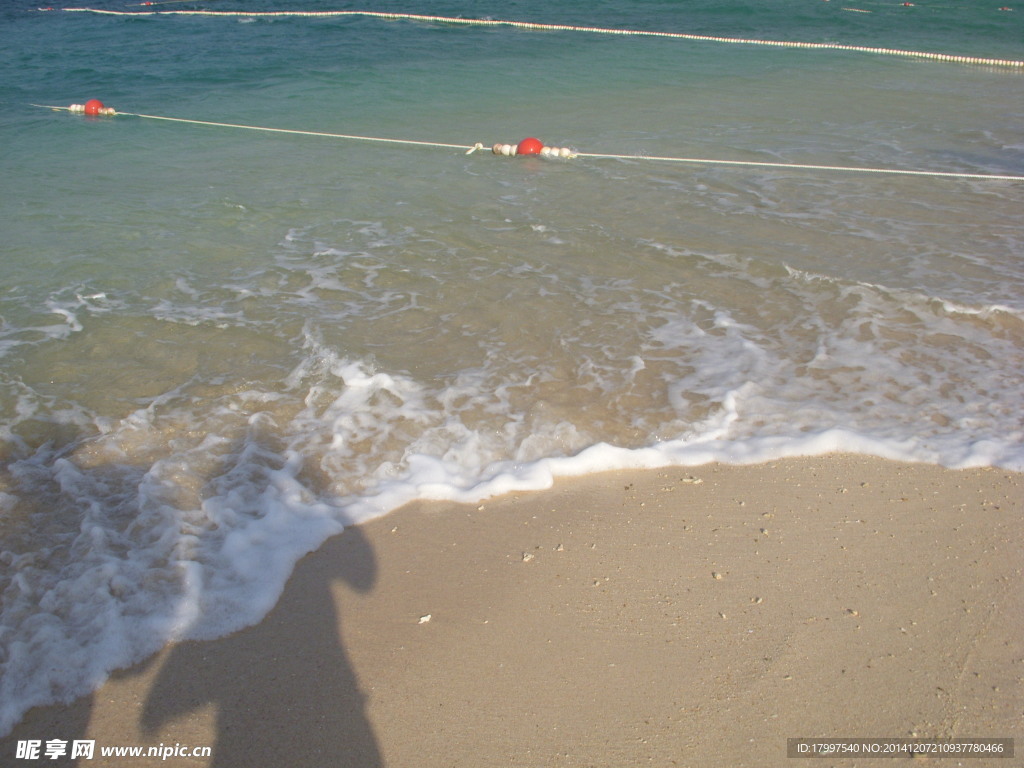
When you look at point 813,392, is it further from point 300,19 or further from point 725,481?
point 300,19

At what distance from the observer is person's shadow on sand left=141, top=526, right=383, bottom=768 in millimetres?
2664

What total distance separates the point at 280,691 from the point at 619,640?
1.25 m

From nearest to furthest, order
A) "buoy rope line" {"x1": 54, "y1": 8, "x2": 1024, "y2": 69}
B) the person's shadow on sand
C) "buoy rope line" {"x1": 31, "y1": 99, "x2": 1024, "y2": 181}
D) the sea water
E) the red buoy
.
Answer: the person's shadow on sand, the sea water, "buoy rope line" {"x1": 31, "y1": 99, "x2": 1024, "y2": 181}, the red buoy, "buoy rope line" {"x1": 54, "y1": 8, "x2": 1024, "y2": 69}

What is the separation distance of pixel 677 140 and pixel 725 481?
7735 mm

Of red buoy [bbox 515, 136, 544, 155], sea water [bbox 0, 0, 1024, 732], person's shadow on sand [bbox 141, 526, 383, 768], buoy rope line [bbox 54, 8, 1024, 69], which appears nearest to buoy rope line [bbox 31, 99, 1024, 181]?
red buoy [bbox 515, 136, 544, 155]

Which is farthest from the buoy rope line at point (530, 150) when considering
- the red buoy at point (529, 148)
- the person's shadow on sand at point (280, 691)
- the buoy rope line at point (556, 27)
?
the buoy rope line at point (556, 27)

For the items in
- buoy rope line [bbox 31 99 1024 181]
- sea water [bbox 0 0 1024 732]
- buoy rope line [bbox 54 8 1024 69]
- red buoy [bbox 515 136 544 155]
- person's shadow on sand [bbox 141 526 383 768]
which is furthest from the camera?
buoy rope line [bbox 54 8 1024 69]

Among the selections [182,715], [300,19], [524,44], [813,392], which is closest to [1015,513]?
[813,392]

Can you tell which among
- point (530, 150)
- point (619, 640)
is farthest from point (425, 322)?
point (530, 150)

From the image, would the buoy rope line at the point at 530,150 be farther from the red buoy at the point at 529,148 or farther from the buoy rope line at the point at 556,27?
the buoy rope line at the point at 556,27

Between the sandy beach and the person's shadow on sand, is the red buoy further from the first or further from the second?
the person's shadow on sand

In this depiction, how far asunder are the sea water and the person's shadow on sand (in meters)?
0.15

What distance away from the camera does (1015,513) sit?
3.62 meters

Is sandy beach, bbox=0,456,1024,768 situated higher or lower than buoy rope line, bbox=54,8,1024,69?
lower
